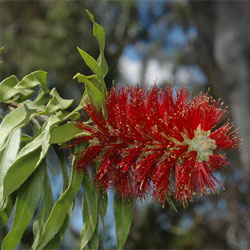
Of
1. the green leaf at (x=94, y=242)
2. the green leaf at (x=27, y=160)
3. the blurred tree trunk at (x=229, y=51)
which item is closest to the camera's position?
the green leaf at (x=27, y=160)

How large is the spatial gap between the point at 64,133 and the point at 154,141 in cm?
23

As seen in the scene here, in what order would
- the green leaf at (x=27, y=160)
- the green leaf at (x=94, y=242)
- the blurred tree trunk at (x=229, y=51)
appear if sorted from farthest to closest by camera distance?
the blurred tree trunk at (x=229, y=51), the green leaf at (x=94, y=242), the green leaf at (x=27, y=160)

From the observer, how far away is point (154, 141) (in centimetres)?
100

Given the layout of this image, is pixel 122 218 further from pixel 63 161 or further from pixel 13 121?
pixel 13 121

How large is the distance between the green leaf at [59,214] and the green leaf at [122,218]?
Result: 15 centimetres

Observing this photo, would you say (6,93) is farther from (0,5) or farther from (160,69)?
(160,69)

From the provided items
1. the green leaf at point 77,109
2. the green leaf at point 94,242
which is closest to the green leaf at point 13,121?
the green leaf at point 77,109

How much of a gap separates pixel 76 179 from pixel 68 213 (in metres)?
0.11

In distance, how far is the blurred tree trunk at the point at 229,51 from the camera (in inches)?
157

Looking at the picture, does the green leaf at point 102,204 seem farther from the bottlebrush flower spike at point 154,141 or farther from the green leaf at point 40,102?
the green leaf at point 40,102

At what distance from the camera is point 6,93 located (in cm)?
101

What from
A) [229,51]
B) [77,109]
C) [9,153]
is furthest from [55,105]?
[229,51]

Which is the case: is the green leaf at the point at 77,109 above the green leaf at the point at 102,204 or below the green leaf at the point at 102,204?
above

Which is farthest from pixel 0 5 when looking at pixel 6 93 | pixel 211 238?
pixel 6 93
